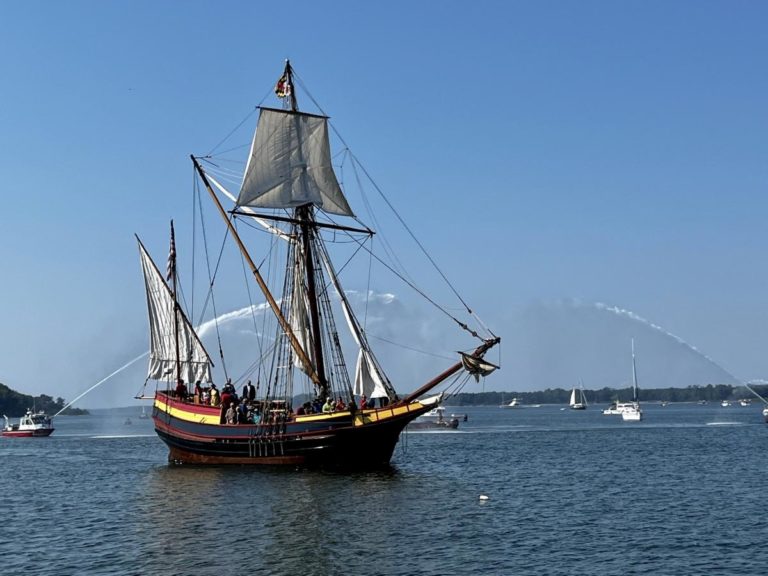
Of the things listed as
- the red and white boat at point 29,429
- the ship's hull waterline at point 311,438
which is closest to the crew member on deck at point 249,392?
the ship's hull waterline at point 311,438

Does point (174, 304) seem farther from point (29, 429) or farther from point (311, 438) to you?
point (29, 429)

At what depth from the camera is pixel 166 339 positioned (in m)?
85.0

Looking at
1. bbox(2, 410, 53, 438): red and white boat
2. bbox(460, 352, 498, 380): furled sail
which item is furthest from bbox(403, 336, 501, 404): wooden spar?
bbox(2, 410, 53, 438): red and white boat

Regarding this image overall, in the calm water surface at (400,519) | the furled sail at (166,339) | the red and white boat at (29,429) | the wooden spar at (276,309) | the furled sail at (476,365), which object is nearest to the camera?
the calm water surface at (400,519)

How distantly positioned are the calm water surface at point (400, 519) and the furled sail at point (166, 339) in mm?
10434

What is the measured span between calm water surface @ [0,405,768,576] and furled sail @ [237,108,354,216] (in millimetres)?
21923

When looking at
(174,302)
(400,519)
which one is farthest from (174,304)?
(400,519)

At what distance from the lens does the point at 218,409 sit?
70.9m

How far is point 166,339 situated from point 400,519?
46.2 meters

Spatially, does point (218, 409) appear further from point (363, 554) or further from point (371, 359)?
point (363, 554)

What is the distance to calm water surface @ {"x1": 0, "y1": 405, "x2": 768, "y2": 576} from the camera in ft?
115

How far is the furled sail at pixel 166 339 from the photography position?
277 feet

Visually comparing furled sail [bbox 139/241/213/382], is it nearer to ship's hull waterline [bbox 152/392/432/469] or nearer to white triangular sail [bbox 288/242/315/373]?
white triangular sail [bbox 288/242/315/373]

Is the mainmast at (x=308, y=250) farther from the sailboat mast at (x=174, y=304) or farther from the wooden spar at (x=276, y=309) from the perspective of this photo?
the sailboat mast at (x=174, y=304)
